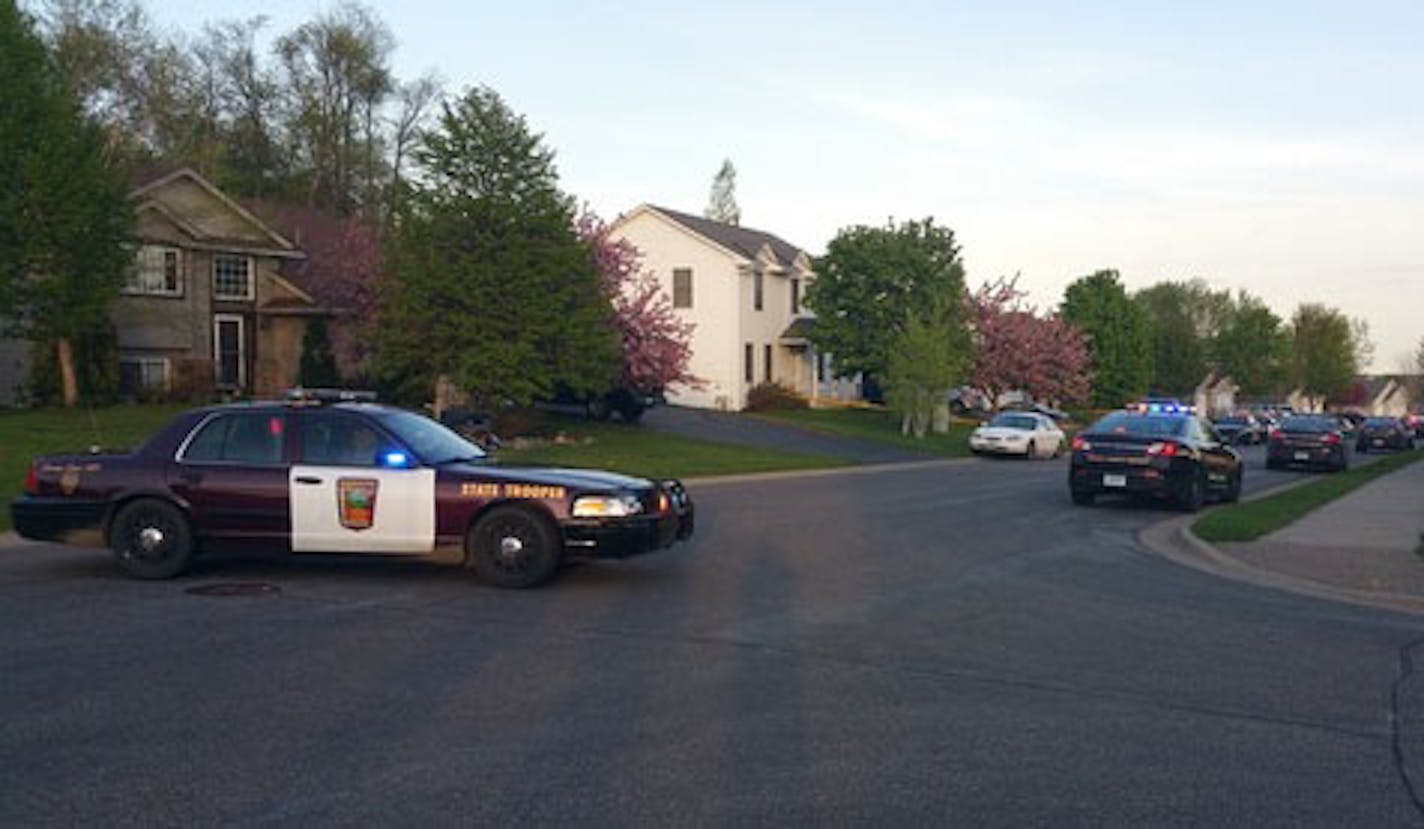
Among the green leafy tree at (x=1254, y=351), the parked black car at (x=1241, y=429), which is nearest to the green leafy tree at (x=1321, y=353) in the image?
the green leafy tree at (x=1254, y=351)

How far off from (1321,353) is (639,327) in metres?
96.2

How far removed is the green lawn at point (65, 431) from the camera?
2216cm

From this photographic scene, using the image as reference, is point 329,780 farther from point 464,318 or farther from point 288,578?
point 464,318

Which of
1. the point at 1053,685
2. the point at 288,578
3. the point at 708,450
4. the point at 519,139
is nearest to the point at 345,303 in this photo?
the point at 519,139

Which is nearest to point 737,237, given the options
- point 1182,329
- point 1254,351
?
point 1182,329

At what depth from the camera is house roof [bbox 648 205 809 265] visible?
2085 inches

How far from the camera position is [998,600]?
35.5 ft

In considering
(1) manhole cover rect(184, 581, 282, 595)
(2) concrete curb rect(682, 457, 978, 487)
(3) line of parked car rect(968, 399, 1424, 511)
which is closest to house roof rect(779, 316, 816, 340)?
(2) concrete curb rect(682, 457, 978, 487)

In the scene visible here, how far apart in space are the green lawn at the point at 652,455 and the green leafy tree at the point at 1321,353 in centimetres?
9361

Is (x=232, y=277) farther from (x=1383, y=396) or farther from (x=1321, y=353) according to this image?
(x=1383, y=396)

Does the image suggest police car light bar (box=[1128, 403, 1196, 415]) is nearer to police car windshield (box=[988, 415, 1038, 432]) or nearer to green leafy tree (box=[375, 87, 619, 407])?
green leafy tree (box=[375, 87, 619, 407])

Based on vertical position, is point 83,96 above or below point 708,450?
above

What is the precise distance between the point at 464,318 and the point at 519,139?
4.55 m

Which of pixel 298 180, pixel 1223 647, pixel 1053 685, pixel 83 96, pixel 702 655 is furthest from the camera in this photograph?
pixel 298 180
